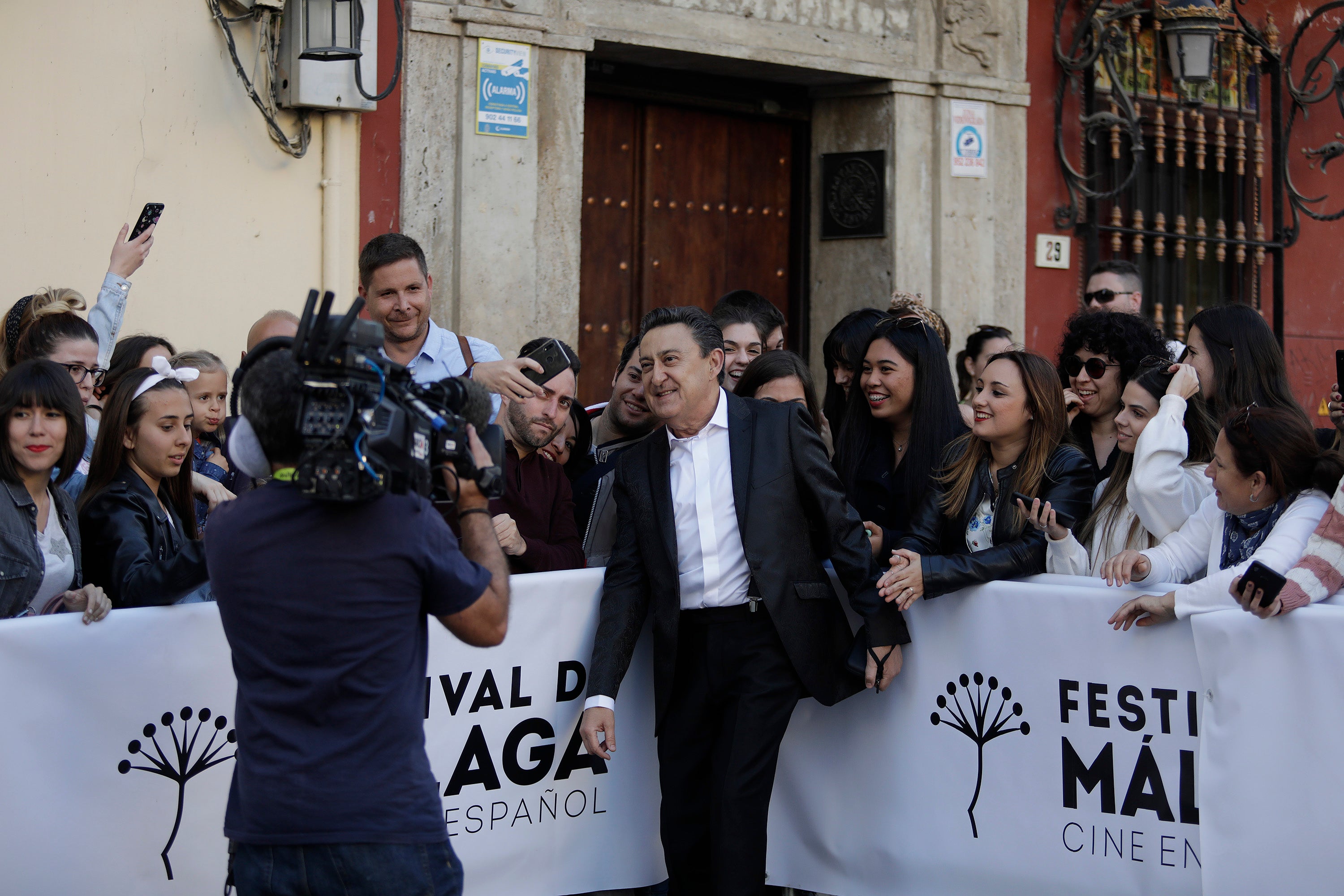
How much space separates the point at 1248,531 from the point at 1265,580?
1.32 ft

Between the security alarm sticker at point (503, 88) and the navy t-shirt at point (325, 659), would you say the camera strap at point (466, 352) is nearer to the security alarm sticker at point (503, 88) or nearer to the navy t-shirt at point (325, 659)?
the security alarm sticker at point (503, 88)

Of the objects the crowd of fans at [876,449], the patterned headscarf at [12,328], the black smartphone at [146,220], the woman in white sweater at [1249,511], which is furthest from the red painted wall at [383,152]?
the woman in white sweater at [1249,511]

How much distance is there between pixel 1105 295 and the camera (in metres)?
7.12

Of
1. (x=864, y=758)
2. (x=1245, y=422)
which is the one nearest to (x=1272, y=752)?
(x=1245, y=422)

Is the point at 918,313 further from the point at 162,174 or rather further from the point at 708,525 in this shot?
the point at 162,174

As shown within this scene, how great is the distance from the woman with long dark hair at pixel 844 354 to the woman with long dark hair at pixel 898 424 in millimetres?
253

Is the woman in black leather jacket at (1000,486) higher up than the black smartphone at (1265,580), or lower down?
higher up

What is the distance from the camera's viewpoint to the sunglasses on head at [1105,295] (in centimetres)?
707

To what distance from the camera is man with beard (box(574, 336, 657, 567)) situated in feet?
16.4

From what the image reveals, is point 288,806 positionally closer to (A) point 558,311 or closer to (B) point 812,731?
(B) point 812,731

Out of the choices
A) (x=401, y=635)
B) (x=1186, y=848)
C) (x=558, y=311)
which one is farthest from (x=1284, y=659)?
(x=558, y=311)

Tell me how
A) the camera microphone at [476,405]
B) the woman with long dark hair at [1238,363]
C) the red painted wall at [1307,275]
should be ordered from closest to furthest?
the camera microphone at [476,405]
the woman with long dark hair at [1238,363]
the red painted wall at [1307,275]

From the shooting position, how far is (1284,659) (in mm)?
3764

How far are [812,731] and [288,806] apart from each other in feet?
7.95
